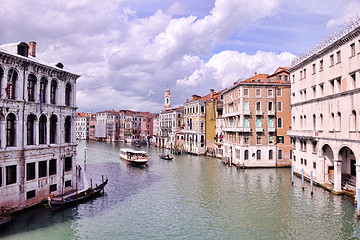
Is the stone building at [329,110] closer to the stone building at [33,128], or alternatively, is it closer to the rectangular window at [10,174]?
the stone building at [33,128]

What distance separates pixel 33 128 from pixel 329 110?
2472 cm

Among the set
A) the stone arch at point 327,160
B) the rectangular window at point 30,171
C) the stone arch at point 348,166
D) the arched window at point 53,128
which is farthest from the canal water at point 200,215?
the arched window at point 53,128

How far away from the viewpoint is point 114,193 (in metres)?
26.3

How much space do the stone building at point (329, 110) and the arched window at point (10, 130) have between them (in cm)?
2457

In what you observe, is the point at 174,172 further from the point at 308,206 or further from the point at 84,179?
the point at 308,206

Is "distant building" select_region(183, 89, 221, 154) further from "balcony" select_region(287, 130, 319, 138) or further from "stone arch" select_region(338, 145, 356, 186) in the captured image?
"stone arch" select_region(338, 145, 356, 186)

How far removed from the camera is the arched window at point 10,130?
18.3 m

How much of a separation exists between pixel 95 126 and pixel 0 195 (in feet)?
357

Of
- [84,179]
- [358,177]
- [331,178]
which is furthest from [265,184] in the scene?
[84,179]

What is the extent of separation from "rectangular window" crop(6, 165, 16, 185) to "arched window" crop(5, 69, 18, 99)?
4.59 m

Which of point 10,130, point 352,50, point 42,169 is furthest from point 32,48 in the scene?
point 352,50

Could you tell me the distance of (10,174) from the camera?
59.2 feet

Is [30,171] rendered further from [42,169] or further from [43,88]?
[43,88]

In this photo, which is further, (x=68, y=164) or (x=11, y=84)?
(x=68, y=164)
